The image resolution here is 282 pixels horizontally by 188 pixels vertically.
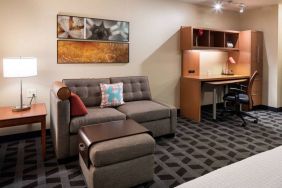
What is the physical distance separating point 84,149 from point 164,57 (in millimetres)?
2922

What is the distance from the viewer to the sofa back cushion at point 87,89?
10.7 feet

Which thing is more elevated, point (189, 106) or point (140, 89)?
point (140, 89)

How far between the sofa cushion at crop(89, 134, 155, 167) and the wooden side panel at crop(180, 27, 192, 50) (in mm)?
2823

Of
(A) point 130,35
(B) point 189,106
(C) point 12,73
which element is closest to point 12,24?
(C) point 12,73

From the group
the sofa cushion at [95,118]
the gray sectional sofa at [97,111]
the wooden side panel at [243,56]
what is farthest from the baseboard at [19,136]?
the wooden side panel at [243,56]

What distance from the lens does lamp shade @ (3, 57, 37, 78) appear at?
259cm

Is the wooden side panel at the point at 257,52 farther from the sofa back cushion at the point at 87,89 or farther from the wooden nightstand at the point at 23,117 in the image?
the wooden nightstand at the point at 23,117

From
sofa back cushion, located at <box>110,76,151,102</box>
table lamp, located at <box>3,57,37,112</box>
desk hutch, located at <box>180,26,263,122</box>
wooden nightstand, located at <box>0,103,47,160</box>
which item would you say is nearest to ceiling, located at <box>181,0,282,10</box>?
desk hutch, located at <box>180,26,263,122</box>

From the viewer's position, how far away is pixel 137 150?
6.58ft

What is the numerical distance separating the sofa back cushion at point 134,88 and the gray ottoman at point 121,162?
1.63 meters

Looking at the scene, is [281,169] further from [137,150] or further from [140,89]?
[140,89]

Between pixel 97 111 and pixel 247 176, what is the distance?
2.36 metres

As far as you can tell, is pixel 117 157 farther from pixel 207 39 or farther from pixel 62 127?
pixel 207 39

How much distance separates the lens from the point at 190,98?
441cm
